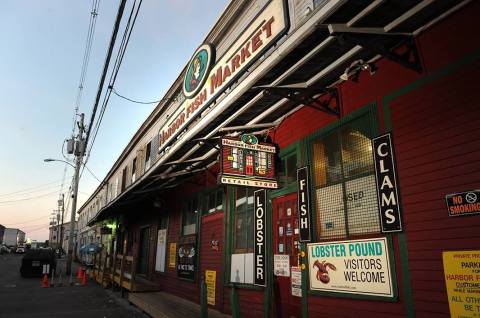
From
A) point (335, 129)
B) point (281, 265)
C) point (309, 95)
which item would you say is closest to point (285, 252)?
point (281, 265)

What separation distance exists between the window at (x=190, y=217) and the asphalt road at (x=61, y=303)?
306cm

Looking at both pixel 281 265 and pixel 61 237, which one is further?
pixel 61 237

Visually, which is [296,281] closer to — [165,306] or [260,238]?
[260,238]

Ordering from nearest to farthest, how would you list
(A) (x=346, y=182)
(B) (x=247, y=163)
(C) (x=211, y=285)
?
(A) (x=346, y=182) → (B) (x=247, y=163) → (C) (x=211, y=285)

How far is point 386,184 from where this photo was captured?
546 centimetres

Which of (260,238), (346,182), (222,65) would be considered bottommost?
(260,238)

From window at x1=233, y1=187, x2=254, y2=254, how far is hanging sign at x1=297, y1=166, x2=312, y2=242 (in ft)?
6.99

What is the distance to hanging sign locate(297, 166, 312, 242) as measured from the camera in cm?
695

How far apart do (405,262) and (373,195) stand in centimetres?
112

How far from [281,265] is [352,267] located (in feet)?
6.78

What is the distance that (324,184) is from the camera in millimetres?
6836

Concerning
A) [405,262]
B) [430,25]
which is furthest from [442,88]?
[405,262]

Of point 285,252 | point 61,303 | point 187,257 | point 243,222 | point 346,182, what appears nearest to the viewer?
point 346,182

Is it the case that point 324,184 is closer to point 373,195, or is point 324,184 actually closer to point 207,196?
point 373,195
